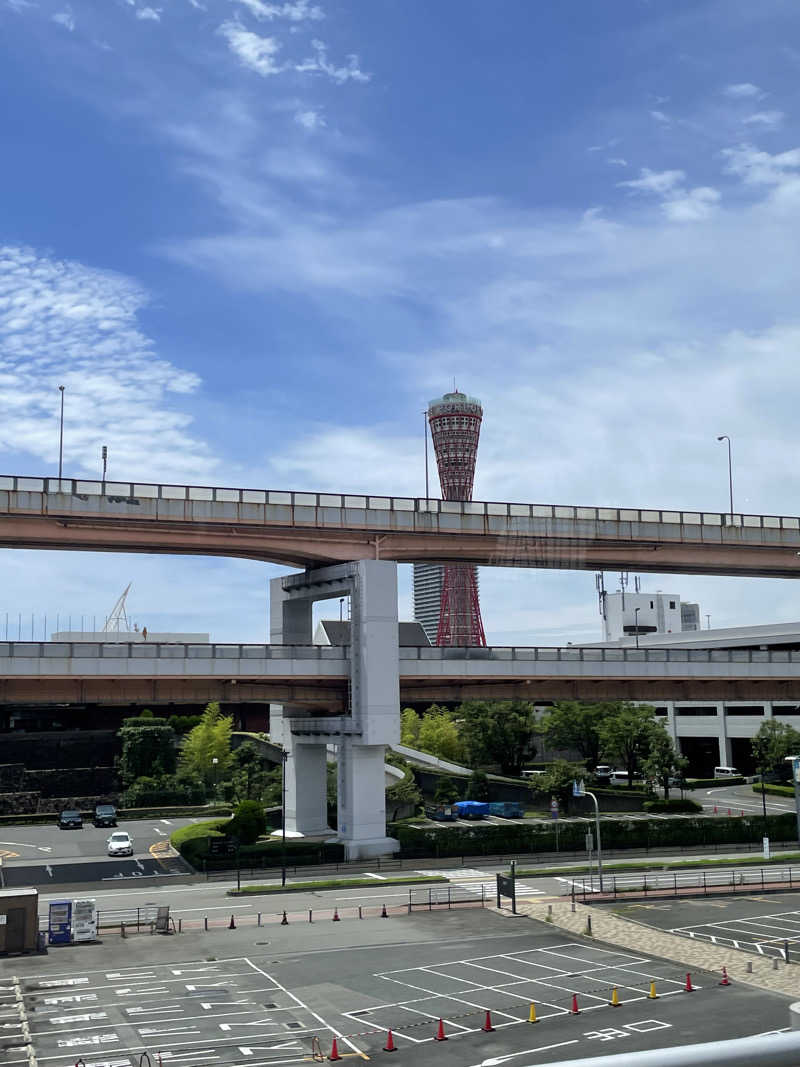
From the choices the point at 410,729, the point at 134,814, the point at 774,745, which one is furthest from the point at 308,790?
the point at 774,745

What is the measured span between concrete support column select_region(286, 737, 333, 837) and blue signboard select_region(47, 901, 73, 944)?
2889 centimetres

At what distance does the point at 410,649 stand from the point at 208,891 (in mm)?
19360

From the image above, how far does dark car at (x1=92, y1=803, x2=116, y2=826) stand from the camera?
88.9 m

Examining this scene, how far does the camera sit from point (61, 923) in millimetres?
44156

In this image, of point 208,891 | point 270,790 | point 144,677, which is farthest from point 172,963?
point 270,790

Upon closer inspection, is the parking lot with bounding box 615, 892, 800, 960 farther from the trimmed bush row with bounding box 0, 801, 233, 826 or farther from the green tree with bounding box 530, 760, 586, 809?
the trimmed bush row with bounding box 0, 801, 233, 826

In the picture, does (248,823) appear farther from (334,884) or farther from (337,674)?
(334,884)

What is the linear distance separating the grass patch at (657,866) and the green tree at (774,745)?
36.3m

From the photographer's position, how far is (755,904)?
5028 cm

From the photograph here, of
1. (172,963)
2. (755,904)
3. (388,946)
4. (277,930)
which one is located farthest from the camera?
(755,904)

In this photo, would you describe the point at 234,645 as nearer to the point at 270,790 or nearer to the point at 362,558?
the point at 362,558

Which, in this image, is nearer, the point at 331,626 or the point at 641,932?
the point at 641,932

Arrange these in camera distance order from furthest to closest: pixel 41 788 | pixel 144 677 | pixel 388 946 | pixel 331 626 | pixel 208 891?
pixel 331 626 < pixel 41 788 < pixel 144 677 < pixel 208 891 < pixel 388 946

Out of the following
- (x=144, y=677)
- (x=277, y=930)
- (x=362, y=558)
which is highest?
(x=362, y=558)
